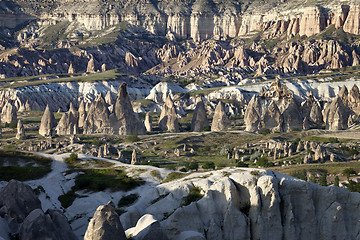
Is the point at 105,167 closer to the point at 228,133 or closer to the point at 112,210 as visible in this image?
the point at 112,210

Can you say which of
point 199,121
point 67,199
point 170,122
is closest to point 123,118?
point 170,122

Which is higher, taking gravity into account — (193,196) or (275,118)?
(275,118)

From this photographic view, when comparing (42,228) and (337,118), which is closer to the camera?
(42,228)

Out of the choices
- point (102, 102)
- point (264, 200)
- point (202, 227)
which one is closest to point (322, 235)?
point (264, 200)

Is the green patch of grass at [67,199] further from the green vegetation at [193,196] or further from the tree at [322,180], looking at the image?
the tree at [322,180]

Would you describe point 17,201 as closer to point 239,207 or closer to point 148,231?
point 148,231
